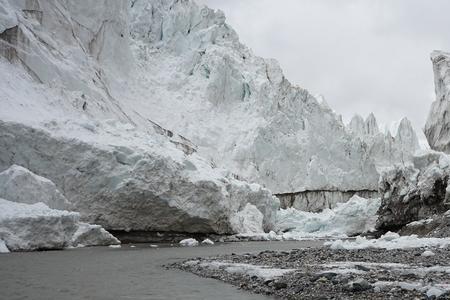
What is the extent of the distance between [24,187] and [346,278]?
45.2ft

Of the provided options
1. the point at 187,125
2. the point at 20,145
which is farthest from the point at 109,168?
the point at 187,125

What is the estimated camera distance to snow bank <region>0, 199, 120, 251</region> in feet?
52.5

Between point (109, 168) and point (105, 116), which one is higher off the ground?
point (105, 116)

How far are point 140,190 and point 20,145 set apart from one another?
5672 mm

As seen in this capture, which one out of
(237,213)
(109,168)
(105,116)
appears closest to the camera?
(109,168)

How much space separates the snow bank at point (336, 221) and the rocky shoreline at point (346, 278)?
82.3 ft

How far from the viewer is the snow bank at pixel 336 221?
38.1 meters

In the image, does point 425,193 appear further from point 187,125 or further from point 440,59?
point 187,125

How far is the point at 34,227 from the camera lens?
16.5 m

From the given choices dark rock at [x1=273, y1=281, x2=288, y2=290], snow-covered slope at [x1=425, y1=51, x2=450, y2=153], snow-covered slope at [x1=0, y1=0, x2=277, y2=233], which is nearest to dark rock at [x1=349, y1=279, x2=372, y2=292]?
dark rock at [x1=273, y1=281, x2=288, y2=290]

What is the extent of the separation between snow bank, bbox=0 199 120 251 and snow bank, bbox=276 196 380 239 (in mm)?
21026

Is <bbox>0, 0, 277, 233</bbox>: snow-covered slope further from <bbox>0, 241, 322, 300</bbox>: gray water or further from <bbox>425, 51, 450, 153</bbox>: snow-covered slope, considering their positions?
<bbox>425, 51, 450, 153</bbox>: snow-covered slope

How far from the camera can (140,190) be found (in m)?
24.2

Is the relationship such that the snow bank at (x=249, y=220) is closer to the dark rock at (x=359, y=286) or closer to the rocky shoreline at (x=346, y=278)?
the rocky shoreline at (x=346, y=278)
